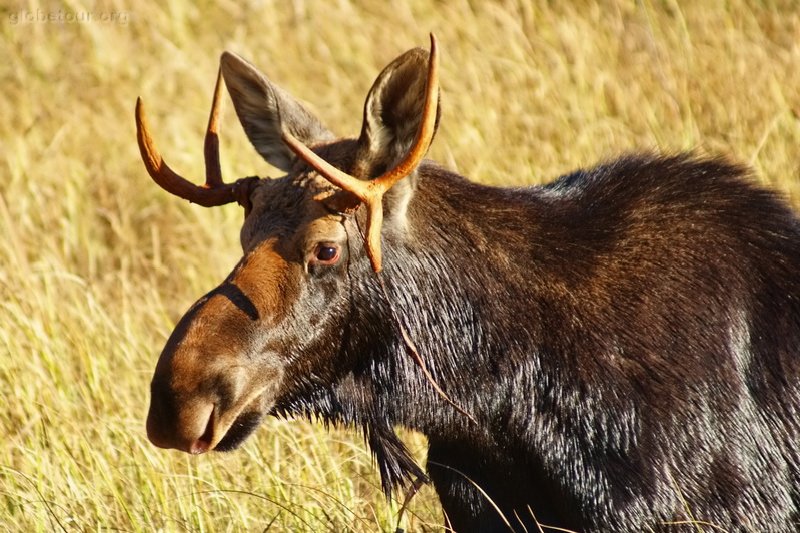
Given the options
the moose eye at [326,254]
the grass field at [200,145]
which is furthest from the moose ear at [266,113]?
the grass field at [200,145]

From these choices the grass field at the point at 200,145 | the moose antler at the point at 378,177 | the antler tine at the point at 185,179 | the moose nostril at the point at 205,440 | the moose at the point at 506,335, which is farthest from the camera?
the grass field at the point at 200,145

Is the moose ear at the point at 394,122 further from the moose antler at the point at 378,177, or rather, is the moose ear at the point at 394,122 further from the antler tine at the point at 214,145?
the antler tine at the point at 214,145

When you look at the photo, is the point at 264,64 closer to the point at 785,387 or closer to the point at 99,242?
the point at 99,242

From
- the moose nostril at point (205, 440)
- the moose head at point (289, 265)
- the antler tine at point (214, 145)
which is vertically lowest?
the moose nostril at point (205, 440)

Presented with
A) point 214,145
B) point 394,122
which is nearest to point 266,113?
point 214,145

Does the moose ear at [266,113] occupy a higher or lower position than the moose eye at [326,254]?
higher

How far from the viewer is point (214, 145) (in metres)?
3.74

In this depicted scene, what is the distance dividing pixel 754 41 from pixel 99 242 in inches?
136

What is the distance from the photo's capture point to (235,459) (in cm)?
481

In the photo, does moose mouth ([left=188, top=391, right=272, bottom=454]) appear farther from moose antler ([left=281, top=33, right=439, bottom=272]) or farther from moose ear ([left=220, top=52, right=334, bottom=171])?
moose ear ([left=220, top=52, right=334, bottom=171])

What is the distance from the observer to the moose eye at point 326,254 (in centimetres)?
349

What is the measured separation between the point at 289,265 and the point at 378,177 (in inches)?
12.3

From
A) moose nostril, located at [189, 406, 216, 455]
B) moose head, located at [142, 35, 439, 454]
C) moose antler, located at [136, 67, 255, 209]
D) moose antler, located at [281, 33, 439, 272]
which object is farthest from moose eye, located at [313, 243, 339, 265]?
moose nostril, located at [189, 406, 216, 455]

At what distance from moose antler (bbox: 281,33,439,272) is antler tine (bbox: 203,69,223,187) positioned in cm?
42
